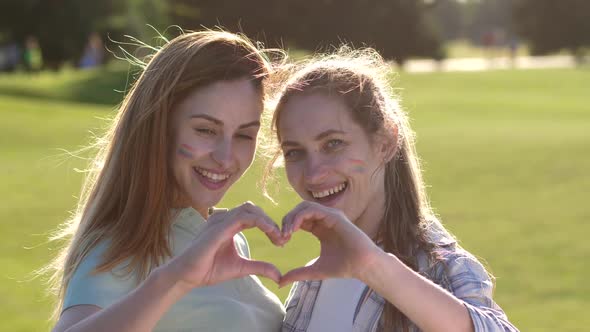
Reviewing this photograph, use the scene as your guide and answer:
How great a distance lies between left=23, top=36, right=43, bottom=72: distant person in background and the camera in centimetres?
4572

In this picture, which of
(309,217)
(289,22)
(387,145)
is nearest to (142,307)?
(309,217)

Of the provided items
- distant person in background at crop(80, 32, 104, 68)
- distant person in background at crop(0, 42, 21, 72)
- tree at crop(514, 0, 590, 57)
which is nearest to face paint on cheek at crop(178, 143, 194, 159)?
distant person in background at crop(80, 32, 104, 68)

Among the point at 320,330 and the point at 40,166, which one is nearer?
the point at 320,330

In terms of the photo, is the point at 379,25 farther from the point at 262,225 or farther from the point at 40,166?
the point at 262,225

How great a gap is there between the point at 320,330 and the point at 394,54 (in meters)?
63.4

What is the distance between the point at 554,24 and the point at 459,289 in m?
78.7

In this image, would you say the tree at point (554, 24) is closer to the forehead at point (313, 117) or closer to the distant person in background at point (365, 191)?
the distant person in background at point (365, 191)

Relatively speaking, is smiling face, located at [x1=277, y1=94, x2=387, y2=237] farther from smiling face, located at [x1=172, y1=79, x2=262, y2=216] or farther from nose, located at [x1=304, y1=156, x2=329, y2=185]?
smiling face, located at [x1=172, y1=79, x2=262, y2=216]

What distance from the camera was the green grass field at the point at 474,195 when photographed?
8.93 m

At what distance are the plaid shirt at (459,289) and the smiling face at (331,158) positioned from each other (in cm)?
28

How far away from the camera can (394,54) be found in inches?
2596

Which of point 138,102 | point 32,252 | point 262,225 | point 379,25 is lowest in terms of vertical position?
point 32,252

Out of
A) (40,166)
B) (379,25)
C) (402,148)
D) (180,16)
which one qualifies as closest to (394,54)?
(379,25)

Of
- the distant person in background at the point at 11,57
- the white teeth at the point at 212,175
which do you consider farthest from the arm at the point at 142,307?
the distant person in background at the point at 11,57
